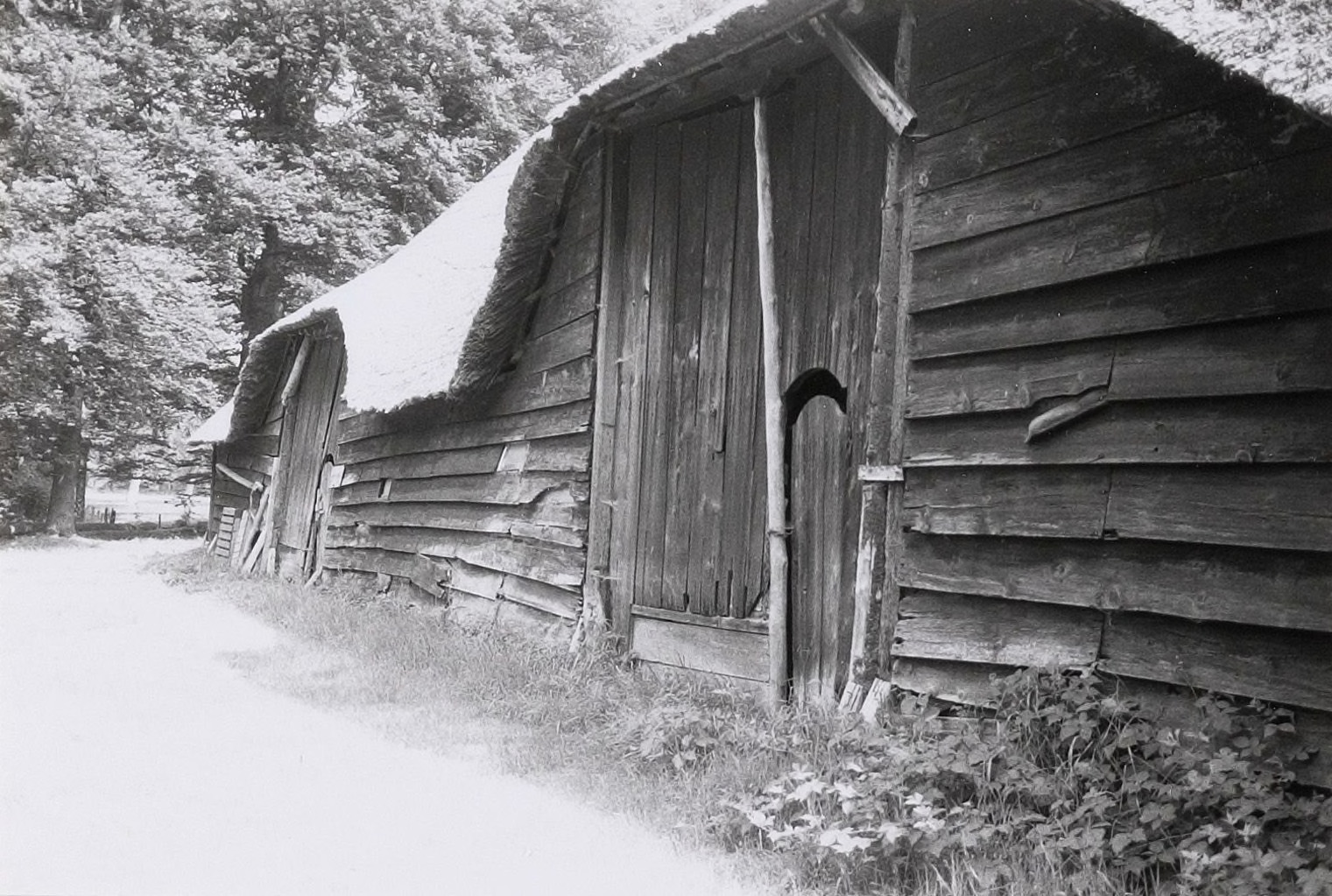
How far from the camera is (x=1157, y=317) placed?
3.64 metres

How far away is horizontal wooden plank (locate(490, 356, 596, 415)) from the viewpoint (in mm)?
7203

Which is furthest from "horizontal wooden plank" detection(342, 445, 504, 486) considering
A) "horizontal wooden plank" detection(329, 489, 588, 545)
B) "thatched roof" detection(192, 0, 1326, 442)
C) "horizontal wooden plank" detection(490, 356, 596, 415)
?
"thatched roof" detection(192, 0, 1326, 442)

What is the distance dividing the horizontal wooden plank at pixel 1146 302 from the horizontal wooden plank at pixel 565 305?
3.15 meters

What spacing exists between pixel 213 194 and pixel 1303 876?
2398 cm

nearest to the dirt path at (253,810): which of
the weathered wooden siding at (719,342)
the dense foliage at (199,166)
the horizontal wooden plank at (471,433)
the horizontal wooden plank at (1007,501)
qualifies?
the horizontal wooden plank at (1007,501)

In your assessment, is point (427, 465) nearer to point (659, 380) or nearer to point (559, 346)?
point (559, 346)

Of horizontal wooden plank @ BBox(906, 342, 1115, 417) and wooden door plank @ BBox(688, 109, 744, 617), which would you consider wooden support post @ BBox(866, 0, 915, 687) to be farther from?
wooden door plank @ BBox(688, 109, 744, 617)

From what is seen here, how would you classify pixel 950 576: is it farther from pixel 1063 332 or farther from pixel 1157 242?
pixel 1157 242

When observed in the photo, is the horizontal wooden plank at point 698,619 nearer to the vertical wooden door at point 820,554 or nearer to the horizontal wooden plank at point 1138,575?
the vertical wooden door at point 820,554

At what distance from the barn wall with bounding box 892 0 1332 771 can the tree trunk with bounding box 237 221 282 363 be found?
77.2 feet

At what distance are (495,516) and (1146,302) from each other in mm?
5742

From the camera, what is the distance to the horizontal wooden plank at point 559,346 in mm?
7230

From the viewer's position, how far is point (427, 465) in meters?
9.93

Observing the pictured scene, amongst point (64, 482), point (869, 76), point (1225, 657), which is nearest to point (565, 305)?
point (869, 76)
